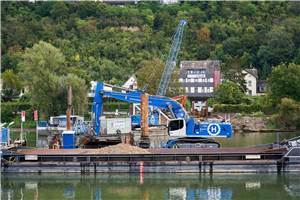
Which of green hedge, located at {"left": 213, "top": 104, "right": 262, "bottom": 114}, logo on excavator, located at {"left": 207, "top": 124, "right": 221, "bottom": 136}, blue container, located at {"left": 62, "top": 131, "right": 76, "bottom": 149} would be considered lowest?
blue container, located at {"left": 62, "top": 131, "right": 76, "bottom": 149}

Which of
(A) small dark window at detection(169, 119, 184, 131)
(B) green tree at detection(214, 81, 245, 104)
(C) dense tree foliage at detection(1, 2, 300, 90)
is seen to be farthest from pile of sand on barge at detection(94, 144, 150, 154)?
(C) dense tree foliage at detection(1, 2, 300, 90)

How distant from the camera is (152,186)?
31766mm

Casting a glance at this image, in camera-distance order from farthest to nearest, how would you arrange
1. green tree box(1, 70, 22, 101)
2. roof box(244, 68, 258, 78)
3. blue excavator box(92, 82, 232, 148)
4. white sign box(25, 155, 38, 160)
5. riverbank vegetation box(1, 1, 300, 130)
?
roof box(244, 68, 258, 78), green tree box(1, 70, 22, 101), riverbank vegetation box(1, 1, 300, 130), blue excavator box(92, 82, 232, 148), white sign box(25, 155, 38, 160)

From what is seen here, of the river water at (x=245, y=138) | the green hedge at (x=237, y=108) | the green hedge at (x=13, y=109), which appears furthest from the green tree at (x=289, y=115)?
the green hedge at (x=13, y=109)

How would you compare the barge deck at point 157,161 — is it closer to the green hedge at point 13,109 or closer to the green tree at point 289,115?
the green tree at point 289,115

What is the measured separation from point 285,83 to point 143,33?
36.8m

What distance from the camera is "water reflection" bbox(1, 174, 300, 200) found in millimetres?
29781

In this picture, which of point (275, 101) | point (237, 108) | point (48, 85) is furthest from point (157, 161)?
point (237, 108)

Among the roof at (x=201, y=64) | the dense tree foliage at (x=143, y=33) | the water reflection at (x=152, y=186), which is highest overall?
the dense tree foliage at (x=143, y=33)

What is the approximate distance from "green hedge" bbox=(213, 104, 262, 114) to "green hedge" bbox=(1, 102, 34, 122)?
15697mm

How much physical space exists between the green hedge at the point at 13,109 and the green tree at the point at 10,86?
20.0 feet

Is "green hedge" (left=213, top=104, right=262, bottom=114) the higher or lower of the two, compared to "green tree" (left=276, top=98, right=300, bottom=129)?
higher

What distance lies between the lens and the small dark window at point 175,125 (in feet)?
130

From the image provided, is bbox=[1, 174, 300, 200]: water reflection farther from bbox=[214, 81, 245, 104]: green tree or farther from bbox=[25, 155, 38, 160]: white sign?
bbox=[214, 81, 245, 104]: green tree
